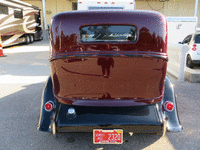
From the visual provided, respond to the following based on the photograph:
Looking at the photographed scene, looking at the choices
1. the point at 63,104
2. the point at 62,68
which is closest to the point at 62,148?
the point at 63,104

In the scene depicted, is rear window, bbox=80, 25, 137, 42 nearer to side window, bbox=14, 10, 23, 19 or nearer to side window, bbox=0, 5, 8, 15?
side window, bbox=0, 5, 8, 15

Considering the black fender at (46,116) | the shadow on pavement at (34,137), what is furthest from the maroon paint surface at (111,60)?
the shadow on pavement at (34,137)

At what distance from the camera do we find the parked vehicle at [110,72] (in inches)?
93.8

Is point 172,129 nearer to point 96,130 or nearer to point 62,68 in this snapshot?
point 96,130

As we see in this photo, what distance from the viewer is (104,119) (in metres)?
2.48

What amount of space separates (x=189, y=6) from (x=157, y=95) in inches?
955

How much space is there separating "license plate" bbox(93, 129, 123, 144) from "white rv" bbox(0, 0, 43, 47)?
1247cm

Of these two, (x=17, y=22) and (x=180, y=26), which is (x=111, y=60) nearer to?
(x=180, y=26)

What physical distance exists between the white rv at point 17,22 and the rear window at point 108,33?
12.1m

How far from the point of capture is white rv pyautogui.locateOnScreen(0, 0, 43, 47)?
12852 millimetres

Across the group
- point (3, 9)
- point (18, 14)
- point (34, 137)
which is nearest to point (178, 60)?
point (34, 137)

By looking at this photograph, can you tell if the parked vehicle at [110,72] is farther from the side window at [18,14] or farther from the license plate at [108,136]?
the side window at [18,14]

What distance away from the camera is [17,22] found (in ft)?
47.4

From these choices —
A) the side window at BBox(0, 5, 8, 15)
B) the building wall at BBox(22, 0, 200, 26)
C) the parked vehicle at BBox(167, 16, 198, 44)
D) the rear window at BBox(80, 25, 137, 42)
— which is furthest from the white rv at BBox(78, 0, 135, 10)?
the building wall at BBox(22, 0, 200, 26)
